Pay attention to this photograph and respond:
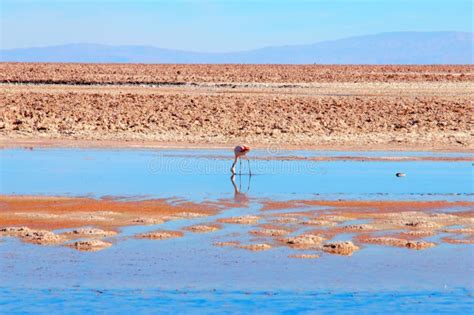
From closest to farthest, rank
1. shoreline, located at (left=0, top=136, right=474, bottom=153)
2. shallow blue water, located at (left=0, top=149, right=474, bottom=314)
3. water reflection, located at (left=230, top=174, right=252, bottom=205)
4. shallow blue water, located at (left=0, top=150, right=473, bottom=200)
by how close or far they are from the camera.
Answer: shallow blue water, located at (left=0, top=149, right=474, bottom=314), water reflection, located at (left=230, top=174, right=252, bottom=205), shallow blue water, located at (left=0, top=150, right=473, bottom=200), shoreline, located at (left=0, top=136, right=474, bottom=153)

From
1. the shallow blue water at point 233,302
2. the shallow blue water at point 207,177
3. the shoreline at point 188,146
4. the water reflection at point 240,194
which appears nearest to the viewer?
the shallow blue water at point 233,302

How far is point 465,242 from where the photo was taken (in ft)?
40.0

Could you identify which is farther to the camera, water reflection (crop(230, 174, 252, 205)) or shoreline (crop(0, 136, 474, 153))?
shoreline (crop(0, 136, 474, 153))

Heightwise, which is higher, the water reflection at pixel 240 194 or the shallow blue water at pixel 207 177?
the shallow blue water at pixel 207 177

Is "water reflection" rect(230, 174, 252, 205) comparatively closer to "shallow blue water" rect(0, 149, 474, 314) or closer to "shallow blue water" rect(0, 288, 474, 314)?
"shallow blue water" rect(0, 149, 474, 314)

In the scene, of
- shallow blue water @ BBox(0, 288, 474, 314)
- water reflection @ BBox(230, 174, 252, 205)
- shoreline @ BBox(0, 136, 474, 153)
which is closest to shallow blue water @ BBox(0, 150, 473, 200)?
water reflection @ BBox(230, 174, 252, 205)

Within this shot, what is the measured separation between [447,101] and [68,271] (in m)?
27.2

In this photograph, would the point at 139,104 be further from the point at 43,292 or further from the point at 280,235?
the point at 43,292

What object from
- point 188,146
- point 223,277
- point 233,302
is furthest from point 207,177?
point 233,302

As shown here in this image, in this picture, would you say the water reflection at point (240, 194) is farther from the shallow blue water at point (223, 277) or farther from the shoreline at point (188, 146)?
the shoreline at point (188, 146)

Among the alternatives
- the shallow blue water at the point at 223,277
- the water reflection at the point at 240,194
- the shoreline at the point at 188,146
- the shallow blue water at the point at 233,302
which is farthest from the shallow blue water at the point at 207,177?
the shallow blue water at the point at 233,302

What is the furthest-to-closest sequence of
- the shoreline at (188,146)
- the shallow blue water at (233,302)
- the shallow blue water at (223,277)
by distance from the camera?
the shoreline at (188,146) → the shallow blue water at (223,277) → the shallow blue water at (233,302)

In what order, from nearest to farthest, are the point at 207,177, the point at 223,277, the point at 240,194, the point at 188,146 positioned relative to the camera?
the point at 223,277
the point at 240,194
the point at 207,177
the point at 188,146

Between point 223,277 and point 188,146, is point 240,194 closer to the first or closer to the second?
point 223,277
